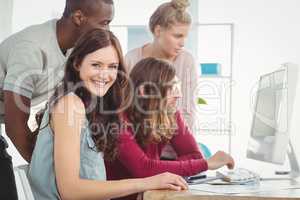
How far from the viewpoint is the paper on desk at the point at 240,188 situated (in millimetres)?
1084

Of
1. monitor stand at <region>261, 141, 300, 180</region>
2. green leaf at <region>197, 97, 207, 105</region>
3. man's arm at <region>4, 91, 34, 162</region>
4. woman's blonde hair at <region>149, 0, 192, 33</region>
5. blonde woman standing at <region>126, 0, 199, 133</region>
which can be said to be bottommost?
monitor stand at <region>261, 141, 300, 180</region>

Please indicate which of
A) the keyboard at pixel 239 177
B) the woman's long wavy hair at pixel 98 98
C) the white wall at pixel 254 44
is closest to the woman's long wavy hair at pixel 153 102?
the woman's long wavy hair at pixel 98 98

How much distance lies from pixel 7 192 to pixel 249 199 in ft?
2.52

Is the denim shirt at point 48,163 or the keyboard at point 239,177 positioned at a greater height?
the denim shirt at point 48,163

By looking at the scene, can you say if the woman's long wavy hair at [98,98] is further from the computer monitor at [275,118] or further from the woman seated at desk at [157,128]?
the computer monitor at [275,118]

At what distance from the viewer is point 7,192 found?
4.55 ft

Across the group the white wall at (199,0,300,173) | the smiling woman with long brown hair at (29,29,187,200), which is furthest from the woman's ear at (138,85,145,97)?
the white wall at (199,0,300,173)

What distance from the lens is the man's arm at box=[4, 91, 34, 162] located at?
1.49 meters

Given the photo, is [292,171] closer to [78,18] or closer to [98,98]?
[98,98]

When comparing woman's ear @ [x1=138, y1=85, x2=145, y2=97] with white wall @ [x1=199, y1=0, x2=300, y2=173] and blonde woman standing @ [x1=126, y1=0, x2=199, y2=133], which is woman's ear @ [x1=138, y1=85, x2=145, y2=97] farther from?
white wall @ [x1=199, y1=0, x2=300, y2=173]

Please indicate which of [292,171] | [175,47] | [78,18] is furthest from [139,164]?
[175,47]

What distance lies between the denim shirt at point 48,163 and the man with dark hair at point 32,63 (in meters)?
0.29

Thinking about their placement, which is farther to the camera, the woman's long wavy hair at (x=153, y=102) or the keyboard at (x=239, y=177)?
the woman's long wavy hair at (x=153, y=102)

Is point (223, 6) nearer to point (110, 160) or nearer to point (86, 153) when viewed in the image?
point (110, 160)
